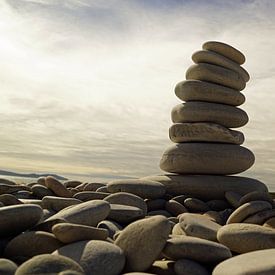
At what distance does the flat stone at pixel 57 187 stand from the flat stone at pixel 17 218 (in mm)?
3834

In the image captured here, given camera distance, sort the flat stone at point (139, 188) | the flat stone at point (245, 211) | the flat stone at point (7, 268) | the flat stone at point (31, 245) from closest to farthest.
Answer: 1. the flat stone at point (7, 268)
2. the flat stone at point (31, 245)
3. the flat stone at point (245, 211)
4. the flat stone at point (139, 188)

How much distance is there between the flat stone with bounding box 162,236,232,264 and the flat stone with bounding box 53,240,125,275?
66cm

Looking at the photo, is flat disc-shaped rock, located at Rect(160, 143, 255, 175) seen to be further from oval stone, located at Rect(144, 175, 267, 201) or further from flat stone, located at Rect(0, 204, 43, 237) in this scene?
flat stone, located at Rect(0, 204, 43, 237)

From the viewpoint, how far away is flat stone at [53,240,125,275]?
4.05m

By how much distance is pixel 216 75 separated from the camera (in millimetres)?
10781

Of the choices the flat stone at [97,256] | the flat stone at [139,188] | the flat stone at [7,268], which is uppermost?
the flat stone at [139,188]

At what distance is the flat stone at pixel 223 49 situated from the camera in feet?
36.2

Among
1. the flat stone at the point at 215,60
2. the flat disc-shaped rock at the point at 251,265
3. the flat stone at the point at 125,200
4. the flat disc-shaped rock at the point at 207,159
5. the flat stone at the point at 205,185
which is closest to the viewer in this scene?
the flat disc-shaped rock at the point at 251,265

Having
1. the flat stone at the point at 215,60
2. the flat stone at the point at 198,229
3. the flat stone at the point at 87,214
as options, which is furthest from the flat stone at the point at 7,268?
the flat stone at the point at 215,60

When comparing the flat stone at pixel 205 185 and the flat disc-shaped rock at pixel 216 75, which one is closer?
the flat stone at pixel 205 185

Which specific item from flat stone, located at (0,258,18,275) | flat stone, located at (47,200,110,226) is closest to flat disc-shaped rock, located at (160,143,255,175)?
flat stone, located at (47,200,110,226)

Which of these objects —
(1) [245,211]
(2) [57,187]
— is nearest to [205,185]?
(1) [245,211]

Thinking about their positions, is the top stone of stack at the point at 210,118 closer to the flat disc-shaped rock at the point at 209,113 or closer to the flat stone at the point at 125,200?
the flat disc-shaped rock at the point at 209,113

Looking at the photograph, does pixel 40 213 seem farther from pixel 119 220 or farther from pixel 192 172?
pixel 192 172
